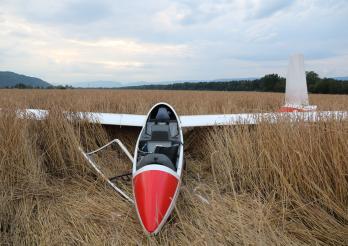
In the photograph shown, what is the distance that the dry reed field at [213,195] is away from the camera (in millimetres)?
2350

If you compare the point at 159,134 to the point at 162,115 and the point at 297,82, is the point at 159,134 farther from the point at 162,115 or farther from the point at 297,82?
the point at 297,82

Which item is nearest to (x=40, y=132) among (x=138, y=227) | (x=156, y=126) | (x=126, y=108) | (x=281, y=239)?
(x=156, y=126)

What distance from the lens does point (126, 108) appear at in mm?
8492

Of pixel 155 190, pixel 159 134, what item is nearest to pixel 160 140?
pixel 159 134

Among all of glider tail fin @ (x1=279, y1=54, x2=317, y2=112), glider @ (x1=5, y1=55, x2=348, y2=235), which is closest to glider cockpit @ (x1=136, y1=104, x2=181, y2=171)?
glider @ (x1=5, y1=55, x2=348, y2=235)

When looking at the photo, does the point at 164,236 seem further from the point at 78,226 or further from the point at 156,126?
the point at 156,126

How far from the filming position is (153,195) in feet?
8.43

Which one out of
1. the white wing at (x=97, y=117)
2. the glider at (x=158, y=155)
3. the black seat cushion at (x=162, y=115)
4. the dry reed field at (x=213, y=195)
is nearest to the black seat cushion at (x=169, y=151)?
the glider at (x=158, y=155)

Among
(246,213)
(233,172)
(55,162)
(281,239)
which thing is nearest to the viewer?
(281,239)

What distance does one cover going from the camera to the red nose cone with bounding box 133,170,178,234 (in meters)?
2.45

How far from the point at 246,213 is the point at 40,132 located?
3.13m

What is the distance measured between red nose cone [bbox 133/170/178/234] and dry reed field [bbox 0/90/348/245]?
13cm

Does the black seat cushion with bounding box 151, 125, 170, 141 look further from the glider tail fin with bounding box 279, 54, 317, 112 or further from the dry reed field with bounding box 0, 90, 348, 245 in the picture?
the glider tail fin with bounding box 279, 54, 317, 112

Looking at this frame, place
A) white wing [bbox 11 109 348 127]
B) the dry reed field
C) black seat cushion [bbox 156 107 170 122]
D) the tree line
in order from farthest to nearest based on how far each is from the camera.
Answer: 1. the tree line
2. black seat cushion [bbox 156 107 170 122]
3. white wing [bbox 11 109 348 127]
4. the dry reed field
